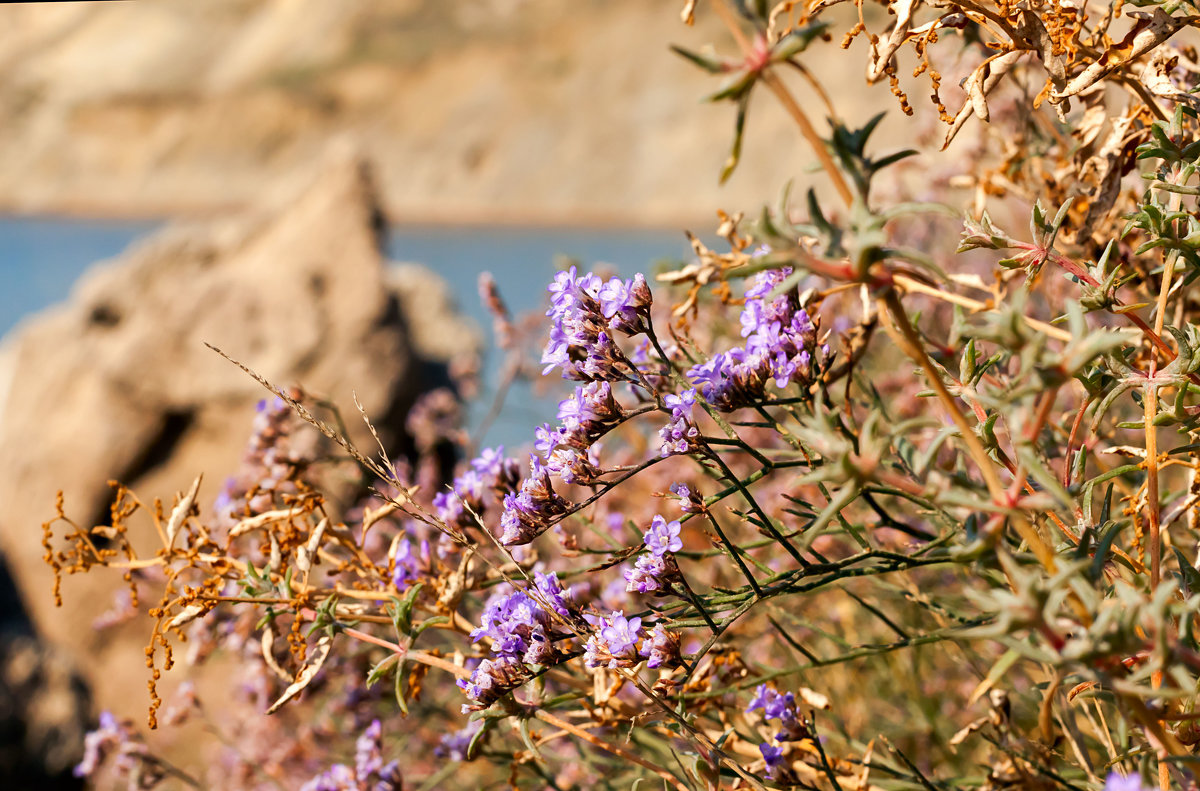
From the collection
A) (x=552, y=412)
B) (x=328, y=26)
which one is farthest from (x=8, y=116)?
(x=552, y=412)

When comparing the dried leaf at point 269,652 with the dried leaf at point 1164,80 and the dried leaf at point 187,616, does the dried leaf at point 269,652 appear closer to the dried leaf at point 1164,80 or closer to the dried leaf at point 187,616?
the dried leaf at point 187,616

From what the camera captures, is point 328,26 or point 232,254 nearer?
point 232,254

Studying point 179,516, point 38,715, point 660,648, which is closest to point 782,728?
point 660,648

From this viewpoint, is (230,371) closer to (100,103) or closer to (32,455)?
(32,455)

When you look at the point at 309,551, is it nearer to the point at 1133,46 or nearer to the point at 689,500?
the point at 689,500

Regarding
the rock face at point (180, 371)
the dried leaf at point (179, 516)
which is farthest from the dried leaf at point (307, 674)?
the rock face at point (180, 371)

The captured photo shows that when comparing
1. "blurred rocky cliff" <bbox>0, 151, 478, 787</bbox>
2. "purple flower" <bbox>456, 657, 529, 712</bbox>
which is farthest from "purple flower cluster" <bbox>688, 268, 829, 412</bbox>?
"blurred rocky cliff" <bbox>0, 151, 478, 787</bbox>
